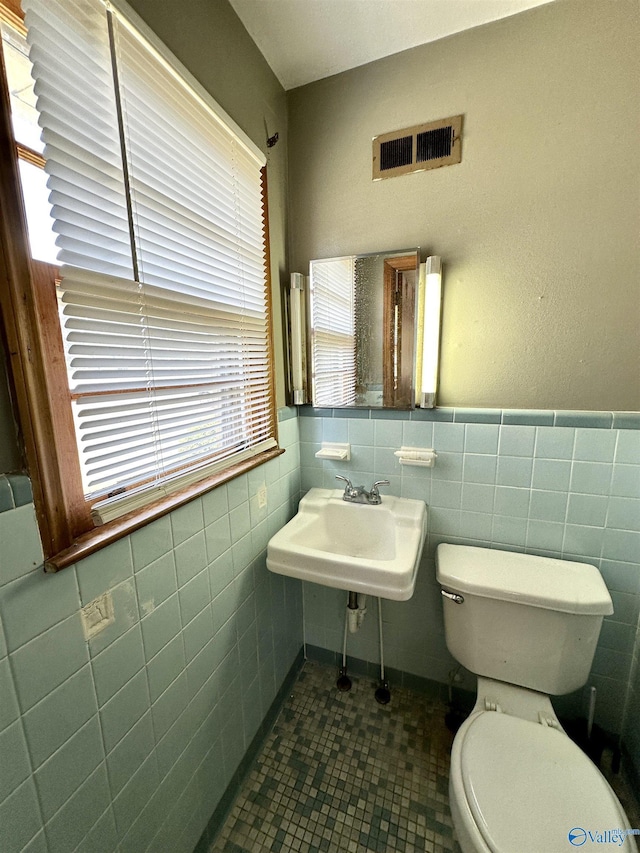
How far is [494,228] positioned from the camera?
117cm

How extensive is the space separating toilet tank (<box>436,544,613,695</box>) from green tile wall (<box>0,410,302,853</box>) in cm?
74

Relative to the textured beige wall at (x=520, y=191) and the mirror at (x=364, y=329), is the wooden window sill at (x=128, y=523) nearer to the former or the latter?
the mirror at (x=364, y=329)

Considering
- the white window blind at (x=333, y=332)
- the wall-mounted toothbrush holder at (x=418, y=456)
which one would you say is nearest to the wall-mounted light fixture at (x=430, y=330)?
the wall-mounted toothbrush holder at (x=418, y=456)

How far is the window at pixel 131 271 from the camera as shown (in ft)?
2.05

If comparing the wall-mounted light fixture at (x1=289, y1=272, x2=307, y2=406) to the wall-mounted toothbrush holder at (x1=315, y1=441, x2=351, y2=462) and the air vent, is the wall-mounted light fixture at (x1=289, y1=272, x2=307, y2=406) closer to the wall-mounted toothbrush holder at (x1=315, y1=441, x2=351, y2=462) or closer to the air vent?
the wall-mounted toothbrush holder at (x1=315, y1=441, x2=351, y2=462)

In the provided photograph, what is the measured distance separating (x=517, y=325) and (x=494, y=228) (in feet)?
1.13

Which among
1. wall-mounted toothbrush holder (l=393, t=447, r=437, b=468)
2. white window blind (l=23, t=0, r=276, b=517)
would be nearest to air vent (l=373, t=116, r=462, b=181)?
white window blind (l=23, t=0, r=276, b=517)

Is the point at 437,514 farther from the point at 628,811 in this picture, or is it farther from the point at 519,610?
the point at 628,811

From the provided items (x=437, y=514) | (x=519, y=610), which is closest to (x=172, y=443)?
(x=437, y=514)

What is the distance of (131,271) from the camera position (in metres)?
0.76

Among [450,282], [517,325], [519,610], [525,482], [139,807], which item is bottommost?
[139,807]

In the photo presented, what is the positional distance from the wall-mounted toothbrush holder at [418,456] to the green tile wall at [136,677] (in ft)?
1.73

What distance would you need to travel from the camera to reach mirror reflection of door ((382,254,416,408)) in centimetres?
127

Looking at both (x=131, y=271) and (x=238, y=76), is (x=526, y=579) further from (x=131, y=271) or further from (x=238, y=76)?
(x=238, y=76)
